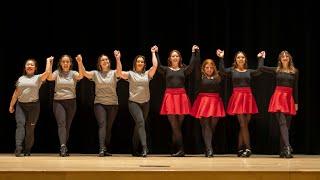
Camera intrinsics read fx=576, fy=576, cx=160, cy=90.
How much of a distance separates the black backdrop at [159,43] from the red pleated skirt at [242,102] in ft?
2.83

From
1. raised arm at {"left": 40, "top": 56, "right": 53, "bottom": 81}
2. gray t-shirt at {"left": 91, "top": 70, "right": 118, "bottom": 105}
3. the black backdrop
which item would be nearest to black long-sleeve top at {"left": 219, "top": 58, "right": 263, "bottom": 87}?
the black backdrop

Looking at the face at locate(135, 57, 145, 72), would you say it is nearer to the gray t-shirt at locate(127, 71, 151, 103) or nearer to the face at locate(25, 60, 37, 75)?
the gray t-shirt at locate(127, 71, 151, 103)

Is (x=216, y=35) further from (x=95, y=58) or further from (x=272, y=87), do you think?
(x=95, y=58)

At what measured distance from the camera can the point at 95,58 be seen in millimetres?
8375

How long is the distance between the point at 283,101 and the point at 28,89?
3.25 m

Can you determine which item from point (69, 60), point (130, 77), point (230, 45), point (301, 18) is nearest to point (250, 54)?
point (230, 45)

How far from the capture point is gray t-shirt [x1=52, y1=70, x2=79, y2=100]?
727cm

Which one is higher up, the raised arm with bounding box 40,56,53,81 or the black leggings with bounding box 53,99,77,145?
the raised arm with bounding box 40,56,53,81

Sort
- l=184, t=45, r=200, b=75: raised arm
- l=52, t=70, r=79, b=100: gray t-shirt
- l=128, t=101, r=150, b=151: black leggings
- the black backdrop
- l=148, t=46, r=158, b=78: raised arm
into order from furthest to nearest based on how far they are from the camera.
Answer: the black backdrop < l=184, t=45, r=200, b=75: raised arm < l=148, t=46, r=158, b=78: raised arm < l=52, t=70, r=79, b=100: gray t-shirt < l=128, t=101, r=150, b=151: black leggings

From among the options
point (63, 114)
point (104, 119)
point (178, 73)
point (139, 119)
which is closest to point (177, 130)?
point (139, 119)

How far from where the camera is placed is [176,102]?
293 inches

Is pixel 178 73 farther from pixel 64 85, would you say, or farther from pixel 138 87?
pixel 64 85

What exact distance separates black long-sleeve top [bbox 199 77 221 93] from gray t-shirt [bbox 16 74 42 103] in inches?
83.0

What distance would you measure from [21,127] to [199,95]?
234cm
